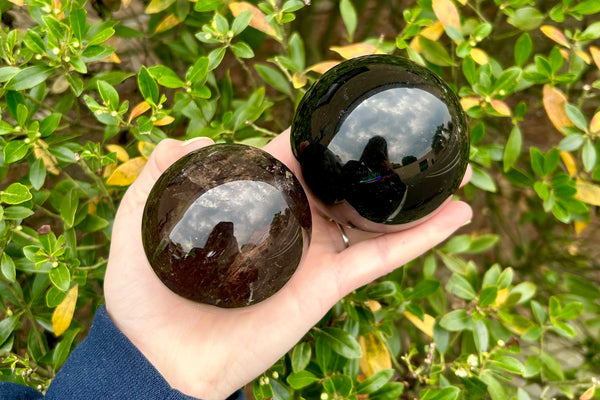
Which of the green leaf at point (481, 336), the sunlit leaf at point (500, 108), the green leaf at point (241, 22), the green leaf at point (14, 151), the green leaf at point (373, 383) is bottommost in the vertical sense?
the green leaf at point (373, 383)

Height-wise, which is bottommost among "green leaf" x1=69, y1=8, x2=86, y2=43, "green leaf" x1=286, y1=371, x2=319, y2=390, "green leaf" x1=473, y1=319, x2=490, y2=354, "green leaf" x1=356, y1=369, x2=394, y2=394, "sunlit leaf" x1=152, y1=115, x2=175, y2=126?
"green leaf" x1=356, y1=369, x2=394, y2=394

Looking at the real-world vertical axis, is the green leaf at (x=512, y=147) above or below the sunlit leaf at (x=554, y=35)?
below

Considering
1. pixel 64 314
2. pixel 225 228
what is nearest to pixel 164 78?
pixel 225 228

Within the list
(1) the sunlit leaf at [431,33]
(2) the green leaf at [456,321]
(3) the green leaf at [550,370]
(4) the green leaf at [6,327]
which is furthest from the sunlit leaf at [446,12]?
(4) the green leaf at [6,327]

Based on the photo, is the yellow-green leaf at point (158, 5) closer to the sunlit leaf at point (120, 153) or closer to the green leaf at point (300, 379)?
the sunlit leaf at point (120, 153)

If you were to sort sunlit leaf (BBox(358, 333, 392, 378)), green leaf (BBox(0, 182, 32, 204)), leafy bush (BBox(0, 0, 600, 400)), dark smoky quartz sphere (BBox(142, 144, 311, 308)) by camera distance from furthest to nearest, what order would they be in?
sunlit leaf (BBox(358, 333, 392, 378))
leafy bush (BBox(0, 0, 600, 400))
green leaf (BBox(0, 182, 32, 204))
dark smoky quartz sphere (BBox(142, 144, 311, 308))

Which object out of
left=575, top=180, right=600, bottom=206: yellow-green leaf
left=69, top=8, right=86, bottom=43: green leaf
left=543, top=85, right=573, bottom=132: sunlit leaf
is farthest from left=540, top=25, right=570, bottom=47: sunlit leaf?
left=69, top=8, right=86, bottom=43: green leaf

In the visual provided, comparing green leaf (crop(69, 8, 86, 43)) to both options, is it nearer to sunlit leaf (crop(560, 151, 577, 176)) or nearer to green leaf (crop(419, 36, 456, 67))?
green leaf (crop(419, 36, 456, 67))
